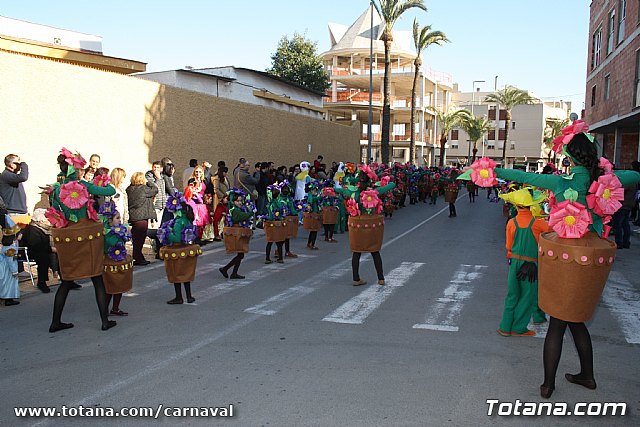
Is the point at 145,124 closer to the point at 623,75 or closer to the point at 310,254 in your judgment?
the point at 310,254

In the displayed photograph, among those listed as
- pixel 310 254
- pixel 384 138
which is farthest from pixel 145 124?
pixel 384 138

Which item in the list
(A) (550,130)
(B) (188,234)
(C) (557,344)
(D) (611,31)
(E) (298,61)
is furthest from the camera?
(A) (550,130)

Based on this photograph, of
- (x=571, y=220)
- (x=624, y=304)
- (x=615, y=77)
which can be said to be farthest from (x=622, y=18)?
(x=571, y=220)

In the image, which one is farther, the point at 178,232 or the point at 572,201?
the point at 178,232

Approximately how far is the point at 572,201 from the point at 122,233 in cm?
511

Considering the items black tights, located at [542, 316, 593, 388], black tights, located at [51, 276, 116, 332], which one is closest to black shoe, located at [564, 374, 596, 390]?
black tights, located at [542, 316, 593, 388]

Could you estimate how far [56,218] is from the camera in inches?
240

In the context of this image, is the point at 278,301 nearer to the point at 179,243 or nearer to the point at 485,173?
the point at 179,243

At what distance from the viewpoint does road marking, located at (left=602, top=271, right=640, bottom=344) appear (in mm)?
6582

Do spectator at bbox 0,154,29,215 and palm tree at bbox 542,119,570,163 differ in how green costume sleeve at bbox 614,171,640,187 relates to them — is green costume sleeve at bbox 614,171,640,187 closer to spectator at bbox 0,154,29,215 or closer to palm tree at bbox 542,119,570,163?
spectator at bbox 0,154,29,215

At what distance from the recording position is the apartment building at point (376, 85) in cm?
5350

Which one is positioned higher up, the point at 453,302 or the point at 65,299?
the point at 65,299

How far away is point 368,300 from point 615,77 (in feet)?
67.0

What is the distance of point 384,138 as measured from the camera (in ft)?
114
